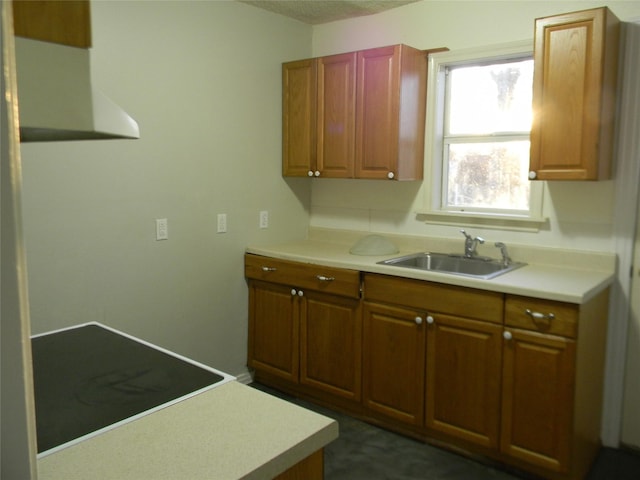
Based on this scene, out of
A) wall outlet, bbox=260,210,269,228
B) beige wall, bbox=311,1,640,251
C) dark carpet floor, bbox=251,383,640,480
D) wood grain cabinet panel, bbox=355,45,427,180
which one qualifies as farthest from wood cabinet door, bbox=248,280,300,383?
wood grain cabinet panel, bbox=355,45,427,180

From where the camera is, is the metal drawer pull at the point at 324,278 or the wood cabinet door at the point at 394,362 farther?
the metal drawer pull at the point at 324,278

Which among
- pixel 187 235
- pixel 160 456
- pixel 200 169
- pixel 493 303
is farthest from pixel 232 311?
pixel 160 456

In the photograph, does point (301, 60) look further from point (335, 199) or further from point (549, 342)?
point (549, 342)

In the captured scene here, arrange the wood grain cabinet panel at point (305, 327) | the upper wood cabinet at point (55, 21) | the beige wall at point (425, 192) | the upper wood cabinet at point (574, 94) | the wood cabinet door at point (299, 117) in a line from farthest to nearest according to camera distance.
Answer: the wood cabinet door at point (299, 117) → the wood grain cabinet panel at point (305, 327) → the beige wall at point (425, 192) → the upper wood cabinet at point (574, 94) → the upper wood cabinet at point (55, 21)

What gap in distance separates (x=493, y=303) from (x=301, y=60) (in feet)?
6.54

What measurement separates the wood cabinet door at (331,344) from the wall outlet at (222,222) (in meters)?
0.65

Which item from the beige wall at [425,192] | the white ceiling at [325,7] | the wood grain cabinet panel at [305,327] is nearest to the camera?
the beige wall at [425,192]

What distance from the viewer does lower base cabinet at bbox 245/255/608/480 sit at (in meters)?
2.36

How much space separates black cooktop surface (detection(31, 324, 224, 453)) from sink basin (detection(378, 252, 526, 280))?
1.59 m

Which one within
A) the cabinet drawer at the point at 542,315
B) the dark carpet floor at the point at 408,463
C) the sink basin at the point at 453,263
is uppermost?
the sink basin at the point at 453,263

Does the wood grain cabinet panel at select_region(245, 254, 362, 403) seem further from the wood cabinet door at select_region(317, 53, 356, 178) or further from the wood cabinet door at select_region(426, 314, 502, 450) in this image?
the wood cabinet door at select_region(317, 53, 356, 178)

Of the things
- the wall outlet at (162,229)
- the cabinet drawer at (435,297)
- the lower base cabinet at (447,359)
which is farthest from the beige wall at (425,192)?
the wall outlet at (162,229)

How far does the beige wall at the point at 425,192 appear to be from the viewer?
275 cm

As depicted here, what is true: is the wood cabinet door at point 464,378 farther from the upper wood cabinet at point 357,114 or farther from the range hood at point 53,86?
the range hood at point 53,86
